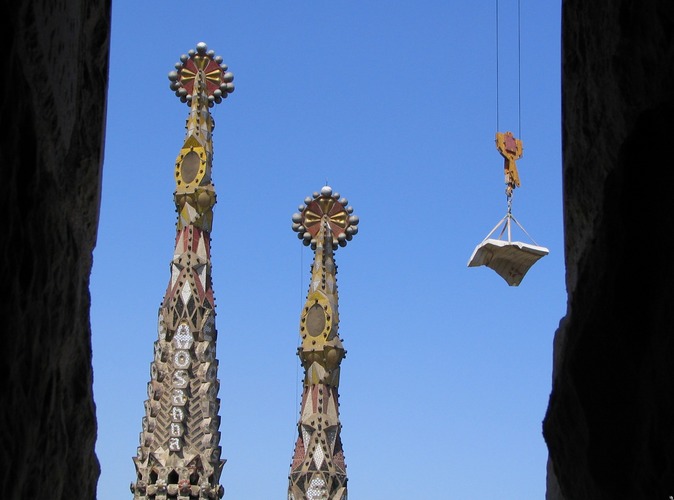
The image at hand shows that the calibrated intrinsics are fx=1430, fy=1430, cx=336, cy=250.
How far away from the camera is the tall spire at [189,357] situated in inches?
692

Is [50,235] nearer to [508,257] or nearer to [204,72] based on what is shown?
[508,257]

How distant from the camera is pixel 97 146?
3.99 metres

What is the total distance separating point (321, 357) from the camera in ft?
60.7

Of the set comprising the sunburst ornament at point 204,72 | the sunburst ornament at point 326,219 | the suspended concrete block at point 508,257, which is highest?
the sunburst ornament at point 204,72

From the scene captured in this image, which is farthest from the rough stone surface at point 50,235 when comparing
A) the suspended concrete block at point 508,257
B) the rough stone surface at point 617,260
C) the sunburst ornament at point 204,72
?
the sunburst ornament at point 204,72

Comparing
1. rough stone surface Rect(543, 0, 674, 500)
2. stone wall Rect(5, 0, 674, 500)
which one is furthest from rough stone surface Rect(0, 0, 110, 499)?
rough stone surface Rect(543, 0, 674, 500)

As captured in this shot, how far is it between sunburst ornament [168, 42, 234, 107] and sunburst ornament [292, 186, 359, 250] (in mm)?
2117

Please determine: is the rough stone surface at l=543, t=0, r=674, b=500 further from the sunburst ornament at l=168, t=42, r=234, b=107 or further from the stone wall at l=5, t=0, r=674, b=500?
the sunburst ornament at l=168, t=42, r=234, b=107

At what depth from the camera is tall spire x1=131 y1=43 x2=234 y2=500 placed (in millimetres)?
17578

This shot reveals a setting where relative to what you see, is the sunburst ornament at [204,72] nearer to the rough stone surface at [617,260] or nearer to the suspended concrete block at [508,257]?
the suspended concrete block at [508,257]

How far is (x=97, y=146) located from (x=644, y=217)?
1.51 m

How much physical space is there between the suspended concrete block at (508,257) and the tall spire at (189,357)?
210 inches

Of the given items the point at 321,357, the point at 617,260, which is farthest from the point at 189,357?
the point at 617,260

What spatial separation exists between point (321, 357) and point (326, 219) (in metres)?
2.03
